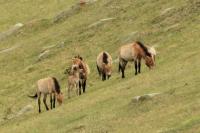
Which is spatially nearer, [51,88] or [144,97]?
[144,97]

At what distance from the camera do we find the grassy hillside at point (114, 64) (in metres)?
28.5

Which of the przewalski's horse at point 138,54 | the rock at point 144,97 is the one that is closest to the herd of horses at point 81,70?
Result: the przewalski's horse at point 138,54

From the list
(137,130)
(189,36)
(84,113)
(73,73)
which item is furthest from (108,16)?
(137,130)

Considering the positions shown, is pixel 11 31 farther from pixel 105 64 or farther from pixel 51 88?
pixel 51 88

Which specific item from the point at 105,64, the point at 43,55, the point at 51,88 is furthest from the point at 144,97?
the point at 43,55

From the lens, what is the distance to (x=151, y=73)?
126 feet

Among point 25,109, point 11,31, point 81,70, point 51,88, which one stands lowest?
point 25,109

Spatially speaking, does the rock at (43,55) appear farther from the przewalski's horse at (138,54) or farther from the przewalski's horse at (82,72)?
the przewalski's horse at (138,54)

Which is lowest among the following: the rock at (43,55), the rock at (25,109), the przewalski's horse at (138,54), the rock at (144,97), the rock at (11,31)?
the rock at (25,109)

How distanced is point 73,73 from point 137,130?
1589 cm

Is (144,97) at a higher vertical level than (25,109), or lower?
higher

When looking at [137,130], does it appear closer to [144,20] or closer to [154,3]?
[144,20]

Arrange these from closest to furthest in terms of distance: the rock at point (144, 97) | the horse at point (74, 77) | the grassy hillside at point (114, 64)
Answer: the grassy hillside at point (114, 64)
the rock at point (144, 97)
the horse at point (74, 77)

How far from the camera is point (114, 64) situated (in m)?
49.0
